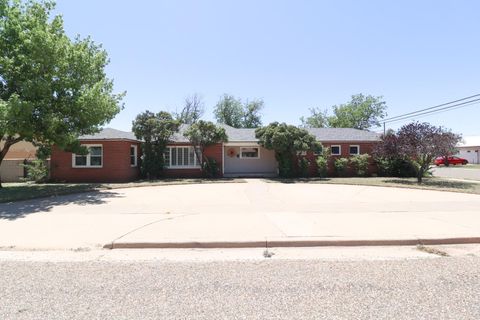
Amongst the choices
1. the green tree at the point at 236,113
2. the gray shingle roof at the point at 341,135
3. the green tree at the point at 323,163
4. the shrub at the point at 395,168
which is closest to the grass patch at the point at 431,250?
the green tree at the point at 323,163

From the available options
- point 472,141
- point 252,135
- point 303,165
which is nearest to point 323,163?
point 303,165

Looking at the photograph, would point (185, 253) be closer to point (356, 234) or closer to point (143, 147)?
point (356, 234)

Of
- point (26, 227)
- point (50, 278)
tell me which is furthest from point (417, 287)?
point (26, 227)

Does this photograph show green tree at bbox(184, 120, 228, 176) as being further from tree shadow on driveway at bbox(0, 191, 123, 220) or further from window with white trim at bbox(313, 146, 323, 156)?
tree shadow on driveway at bbox(0, 191, 123, 220)

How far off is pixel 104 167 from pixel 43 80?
8922 millimetres

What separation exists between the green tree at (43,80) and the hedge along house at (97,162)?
523 centimetres

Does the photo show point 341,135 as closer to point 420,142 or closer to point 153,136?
point 420,142

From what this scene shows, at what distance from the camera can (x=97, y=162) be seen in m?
23.0

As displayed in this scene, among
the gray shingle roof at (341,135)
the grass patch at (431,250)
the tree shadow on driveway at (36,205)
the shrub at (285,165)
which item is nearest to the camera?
the grass patch at (431,250)

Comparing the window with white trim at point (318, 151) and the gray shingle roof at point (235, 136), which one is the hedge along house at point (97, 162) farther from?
the window with white trim at point (318, 151)

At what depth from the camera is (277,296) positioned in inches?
170

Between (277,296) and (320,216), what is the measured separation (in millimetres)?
5570

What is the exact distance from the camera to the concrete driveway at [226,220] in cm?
729

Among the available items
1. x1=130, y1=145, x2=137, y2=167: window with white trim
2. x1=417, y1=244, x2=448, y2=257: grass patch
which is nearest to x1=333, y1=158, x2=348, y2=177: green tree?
x1=130, y1=145, x2=137, y2=167: window with white trim
